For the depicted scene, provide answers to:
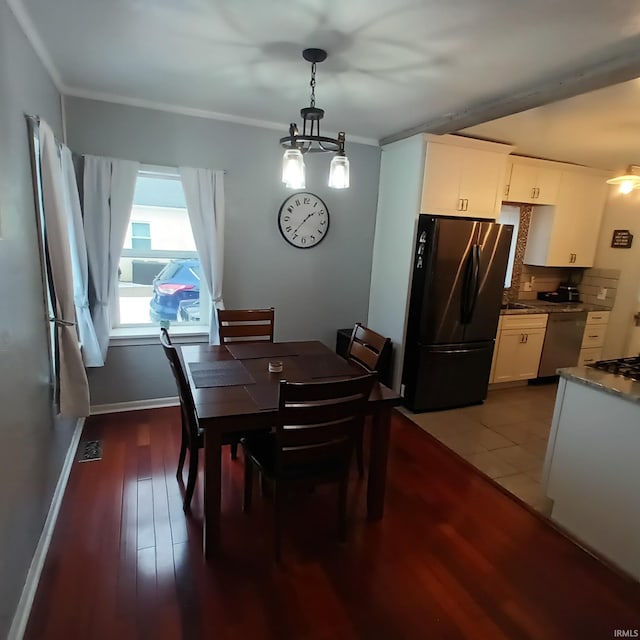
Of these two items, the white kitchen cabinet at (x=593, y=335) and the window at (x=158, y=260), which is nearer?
the window at (x=158, y=260)

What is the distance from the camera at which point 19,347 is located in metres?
1.67

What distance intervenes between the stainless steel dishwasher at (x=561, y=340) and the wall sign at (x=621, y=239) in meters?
0.87

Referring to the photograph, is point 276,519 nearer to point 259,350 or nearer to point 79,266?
point 259,350

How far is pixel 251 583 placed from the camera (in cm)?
181

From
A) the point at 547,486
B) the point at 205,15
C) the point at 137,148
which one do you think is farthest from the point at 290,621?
the point at 137,148

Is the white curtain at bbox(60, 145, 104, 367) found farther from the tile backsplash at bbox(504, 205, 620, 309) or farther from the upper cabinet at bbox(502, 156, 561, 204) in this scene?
the tile backsplash at bbox(504, 205, 620, 309)

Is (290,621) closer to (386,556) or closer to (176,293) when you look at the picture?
(386,556)

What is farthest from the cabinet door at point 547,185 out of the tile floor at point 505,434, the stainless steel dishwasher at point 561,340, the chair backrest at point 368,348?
the chair backrest at point 368,348

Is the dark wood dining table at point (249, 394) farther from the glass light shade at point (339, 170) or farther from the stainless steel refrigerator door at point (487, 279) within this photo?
the stainless steel refrigerator door at point (487, 279)

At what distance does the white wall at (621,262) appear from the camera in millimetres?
4461

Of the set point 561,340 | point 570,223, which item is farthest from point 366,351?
point 570,223

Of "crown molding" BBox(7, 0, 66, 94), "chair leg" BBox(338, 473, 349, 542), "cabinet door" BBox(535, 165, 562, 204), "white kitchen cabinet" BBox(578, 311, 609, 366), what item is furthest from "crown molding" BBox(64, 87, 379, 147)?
"white kitchen cabinet" BBox(578, 311, 609, 366)

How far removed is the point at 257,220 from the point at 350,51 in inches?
69.4

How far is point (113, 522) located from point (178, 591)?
626 millimetres
